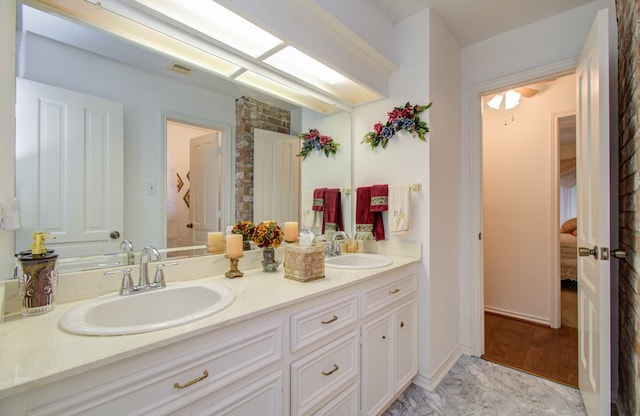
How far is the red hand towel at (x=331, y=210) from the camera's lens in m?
2.15

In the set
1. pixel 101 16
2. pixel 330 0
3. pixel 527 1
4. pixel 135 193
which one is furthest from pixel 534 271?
pixel 101 16

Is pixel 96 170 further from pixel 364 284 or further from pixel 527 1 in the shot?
pixel 527 1

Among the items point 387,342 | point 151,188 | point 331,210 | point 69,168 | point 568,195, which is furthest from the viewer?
point 568,195

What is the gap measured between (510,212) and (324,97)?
8.09 ft

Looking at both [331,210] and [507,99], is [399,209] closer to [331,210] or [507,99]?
[331,210]

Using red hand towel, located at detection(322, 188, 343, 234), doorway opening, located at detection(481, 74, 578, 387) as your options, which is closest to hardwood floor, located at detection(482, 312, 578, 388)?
doorway opening, located at detection(481, 74, 578, 387)

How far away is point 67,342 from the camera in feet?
2.35

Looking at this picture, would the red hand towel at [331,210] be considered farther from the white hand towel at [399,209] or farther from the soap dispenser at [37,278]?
the soap dispenser at [37,278]

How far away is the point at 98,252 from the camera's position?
112 centimetres

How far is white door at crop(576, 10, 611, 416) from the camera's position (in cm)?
127

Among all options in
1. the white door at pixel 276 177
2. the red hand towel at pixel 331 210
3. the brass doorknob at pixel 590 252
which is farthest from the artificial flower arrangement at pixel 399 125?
the brass doorknob at pixel 590 252

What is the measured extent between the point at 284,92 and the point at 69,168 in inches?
47.1

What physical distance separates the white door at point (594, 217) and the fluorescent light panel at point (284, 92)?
1.44m

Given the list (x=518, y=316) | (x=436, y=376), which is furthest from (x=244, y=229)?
(x=518, y=316)
